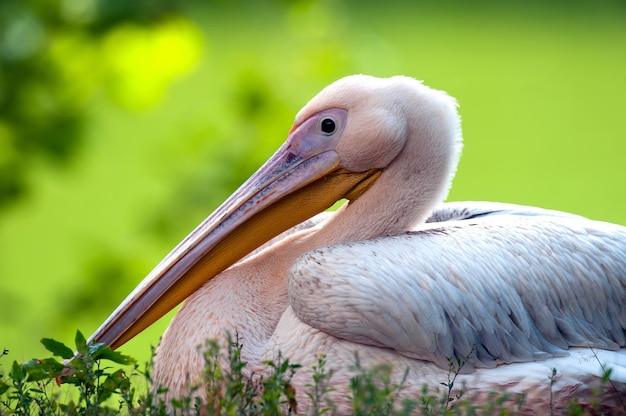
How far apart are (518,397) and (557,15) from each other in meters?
19.0

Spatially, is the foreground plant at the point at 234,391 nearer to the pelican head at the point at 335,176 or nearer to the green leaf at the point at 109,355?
the green leaf at the point at 109,355

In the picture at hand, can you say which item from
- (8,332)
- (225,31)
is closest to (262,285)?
(8,332)

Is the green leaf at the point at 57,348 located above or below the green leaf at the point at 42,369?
above

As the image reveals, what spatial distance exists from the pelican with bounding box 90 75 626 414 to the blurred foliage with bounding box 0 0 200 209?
1.40 meters

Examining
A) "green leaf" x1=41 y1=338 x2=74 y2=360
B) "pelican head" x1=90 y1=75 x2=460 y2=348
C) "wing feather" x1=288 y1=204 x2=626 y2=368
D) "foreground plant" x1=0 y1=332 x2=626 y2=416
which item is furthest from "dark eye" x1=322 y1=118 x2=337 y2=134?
"green leaf" x1=41 y1=338 x2=74 y2=360

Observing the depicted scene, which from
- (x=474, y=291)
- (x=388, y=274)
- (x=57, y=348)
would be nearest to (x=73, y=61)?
(x=57, y=348)

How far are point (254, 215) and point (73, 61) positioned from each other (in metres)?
1.82

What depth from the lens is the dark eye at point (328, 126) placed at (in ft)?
13.6

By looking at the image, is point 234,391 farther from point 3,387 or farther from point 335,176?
point 335,176

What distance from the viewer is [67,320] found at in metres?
6.14

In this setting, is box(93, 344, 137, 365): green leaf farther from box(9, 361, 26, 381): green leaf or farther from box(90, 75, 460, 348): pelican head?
box(90, 75, 460, 348): pelican head

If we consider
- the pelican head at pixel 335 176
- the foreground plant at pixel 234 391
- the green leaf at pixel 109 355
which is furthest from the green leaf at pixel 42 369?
the pelican head at pixel 335 176

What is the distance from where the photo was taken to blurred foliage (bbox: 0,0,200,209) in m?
5.43

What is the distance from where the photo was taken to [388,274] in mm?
3662
